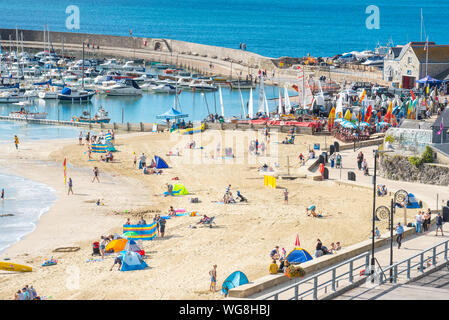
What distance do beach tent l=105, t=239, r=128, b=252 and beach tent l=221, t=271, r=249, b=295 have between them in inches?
281

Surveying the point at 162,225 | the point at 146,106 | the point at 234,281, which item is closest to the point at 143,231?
the point at 162,225

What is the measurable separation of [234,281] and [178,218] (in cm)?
1160

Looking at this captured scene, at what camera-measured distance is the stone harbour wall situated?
36.9 metres

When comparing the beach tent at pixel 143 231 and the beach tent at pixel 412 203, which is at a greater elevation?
the beach tent at pixel 412 203

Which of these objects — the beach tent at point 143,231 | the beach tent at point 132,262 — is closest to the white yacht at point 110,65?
the beach tent at point 143,231

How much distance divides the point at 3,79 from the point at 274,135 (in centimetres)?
5077

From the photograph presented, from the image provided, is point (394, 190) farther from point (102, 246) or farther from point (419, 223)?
point (102, 246)

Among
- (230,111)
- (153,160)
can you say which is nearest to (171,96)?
(230,111)

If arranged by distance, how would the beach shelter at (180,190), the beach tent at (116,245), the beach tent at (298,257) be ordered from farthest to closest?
the beach shelter at (180,190)
the beach tent at (116,245)
the beach tent at (298,257)

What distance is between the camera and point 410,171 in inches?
1500

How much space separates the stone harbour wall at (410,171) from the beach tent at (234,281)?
18.0m

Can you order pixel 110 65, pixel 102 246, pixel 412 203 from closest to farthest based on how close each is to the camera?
pixel 102 246
pixel 412 203
pixel 110 65

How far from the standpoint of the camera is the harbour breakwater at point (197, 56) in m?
90.0

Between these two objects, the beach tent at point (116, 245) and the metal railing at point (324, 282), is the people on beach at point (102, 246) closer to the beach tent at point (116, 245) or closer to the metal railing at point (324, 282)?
the beach tent at point (116, 245)
